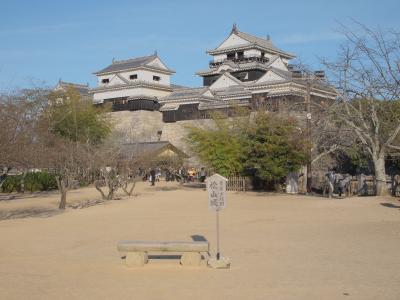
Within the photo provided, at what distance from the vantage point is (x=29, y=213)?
836 inches

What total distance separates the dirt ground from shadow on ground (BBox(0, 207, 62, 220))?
0.16 meters

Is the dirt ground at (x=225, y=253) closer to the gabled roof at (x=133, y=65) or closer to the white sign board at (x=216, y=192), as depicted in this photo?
the white sign board at (x=216, y=192)

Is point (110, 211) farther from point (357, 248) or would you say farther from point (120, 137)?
point (120, 137)

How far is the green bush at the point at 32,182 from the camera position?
35.9 meters

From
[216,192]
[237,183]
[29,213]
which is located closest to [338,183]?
[237,183]

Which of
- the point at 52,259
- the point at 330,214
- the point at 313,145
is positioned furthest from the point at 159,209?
the point at 52,259

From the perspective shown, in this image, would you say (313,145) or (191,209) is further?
(313,145)

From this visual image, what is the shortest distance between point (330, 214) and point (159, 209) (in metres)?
7.14

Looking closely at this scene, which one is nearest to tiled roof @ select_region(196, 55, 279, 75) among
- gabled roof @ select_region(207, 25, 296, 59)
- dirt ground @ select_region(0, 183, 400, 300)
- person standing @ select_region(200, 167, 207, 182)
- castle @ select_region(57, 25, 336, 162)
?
castle @ select_region(57, 25, 336, 162)

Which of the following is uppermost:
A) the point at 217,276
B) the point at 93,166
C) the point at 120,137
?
the point at 120,137

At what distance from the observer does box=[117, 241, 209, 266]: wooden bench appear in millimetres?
9266

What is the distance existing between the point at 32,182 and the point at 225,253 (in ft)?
92.5

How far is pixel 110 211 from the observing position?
21.1 m

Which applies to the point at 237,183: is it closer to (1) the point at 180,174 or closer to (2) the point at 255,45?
(1) the point at 180,174
